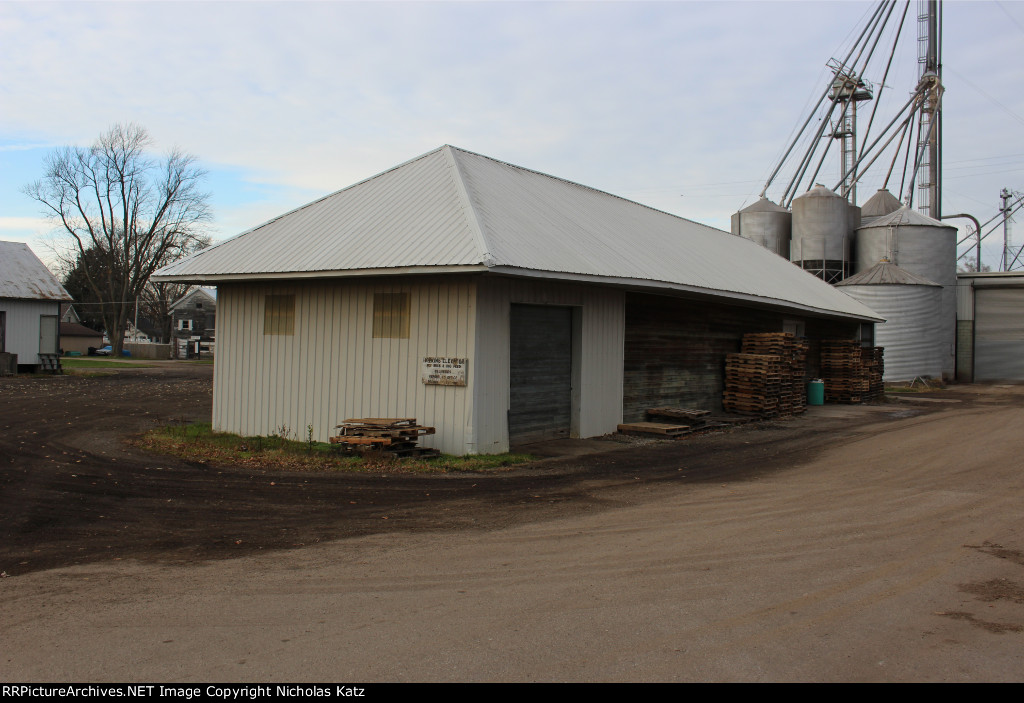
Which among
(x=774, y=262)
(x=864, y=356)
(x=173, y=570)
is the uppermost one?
(x=774, y=262)

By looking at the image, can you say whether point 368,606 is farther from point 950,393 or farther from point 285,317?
point 950,393

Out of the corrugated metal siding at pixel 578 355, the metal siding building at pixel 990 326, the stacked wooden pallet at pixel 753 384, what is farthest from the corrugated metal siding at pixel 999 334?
the corrugated metal siding at pixel 578 355

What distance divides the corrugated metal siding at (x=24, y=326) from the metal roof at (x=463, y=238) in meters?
22.9

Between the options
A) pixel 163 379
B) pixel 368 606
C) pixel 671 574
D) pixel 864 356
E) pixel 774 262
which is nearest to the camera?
pixel 368 606

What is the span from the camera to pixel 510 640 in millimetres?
4707

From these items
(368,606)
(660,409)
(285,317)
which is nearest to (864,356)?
(660,409)

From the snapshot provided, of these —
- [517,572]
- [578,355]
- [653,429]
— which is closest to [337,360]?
[578,355]

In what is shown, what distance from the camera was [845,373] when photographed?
2533cm

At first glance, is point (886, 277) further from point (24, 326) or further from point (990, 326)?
point (24, 326)

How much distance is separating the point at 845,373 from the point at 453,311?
17847mm

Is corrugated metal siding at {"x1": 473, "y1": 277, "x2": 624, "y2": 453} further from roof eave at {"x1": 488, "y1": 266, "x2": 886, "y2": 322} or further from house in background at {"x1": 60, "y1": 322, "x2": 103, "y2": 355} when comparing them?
house in background at {"x1": 60, "y1": 322, "x2": 103, "y2": 355}

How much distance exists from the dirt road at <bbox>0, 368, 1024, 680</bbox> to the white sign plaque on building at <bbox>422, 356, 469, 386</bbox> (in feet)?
A: 6.02
